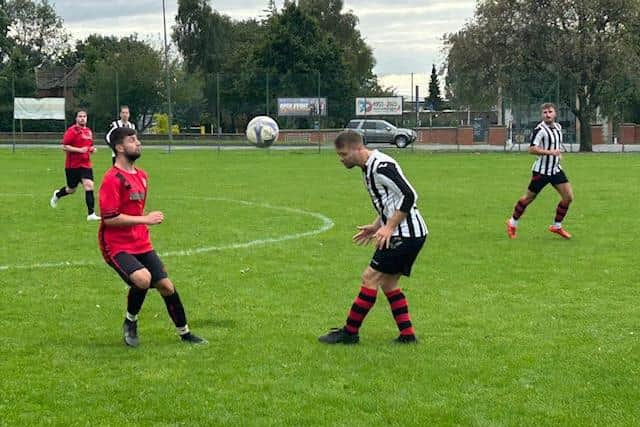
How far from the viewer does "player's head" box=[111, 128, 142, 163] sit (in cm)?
707

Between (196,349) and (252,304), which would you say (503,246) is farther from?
(196,349)

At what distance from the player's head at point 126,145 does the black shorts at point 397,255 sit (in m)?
2.03

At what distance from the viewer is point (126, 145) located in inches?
278

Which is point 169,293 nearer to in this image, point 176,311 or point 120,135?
point 176,311

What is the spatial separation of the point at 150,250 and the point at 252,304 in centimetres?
173

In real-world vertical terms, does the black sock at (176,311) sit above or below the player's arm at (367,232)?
below

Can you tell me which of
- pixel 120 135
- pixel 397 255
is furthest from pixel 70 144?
pixel 397 255

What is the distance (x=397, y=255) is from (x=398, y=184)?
0.58 metres

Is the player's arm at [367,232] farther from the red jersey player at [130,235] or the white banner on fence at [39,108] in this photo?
→ the white banner on fence at [39,108]

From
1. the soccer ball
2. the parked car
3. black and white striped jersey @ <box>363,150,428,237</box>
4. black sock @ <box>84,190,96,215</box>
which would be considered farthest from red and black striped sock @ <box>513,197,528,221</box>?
the parked car

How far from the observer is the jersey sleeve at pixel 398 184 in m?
6.88

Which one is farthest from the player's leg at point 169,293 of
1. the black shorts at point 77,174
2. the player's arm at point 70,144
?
the black shorts at point 77,174

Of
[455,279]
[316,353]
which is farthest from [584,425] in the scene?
[455,279]

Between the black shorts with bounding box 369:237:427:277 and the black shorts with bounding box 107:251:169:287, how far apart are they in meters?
1.69
